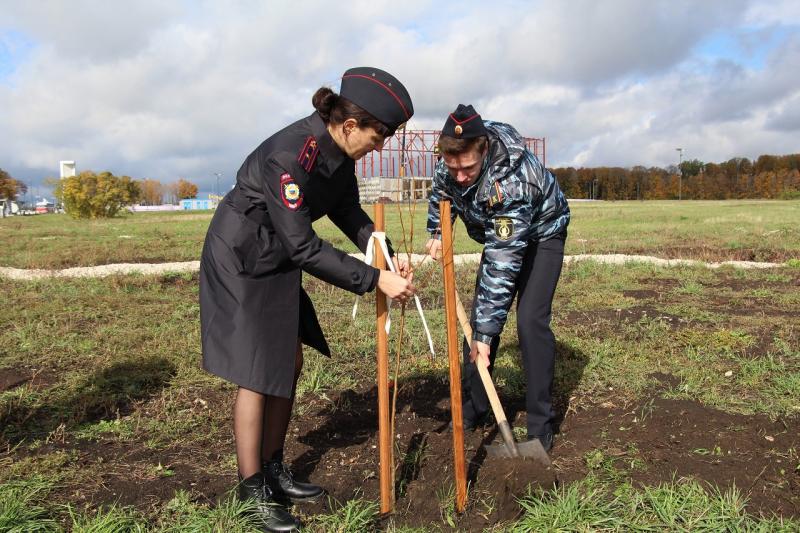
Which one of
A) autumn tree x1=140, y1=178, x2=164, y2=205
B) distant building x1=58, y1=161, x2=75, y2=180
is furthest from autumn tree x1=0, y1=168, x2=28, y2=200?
distant building x1=58, y1=161, x2=75, y2=180

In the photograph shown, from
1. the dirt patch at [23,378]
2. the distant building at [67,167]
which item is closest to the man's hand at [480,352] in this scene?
the dirt patch at [23,378]

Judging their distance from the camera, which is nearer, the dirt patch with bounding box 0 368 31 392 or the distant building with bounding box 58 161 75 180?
the dirt patch with bounding box 0 368 31 392

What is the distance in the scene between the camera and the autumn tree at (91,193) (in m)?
37.7

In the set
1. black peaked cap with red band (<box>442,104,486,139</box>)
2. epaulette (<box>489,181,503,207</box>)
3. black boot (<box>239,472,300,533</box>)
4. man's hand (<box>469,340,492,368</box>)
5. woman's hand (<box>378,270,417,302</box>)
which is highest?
black peaked cap with red band (<box>442,104,486,139</box>)

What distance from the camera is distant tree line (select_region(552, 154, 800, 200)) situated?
7700 centimetres

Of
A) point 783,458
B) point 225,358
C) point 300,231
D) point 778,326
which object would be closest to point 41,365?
point 225,358

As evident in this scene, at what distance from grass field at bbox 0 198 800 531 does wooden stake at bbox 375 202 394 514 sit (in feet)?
0.47

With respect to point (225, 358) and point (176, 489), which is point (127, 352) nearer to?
point (176, 489)

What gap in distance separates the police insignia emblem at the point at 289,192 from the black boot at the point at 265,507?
1129 millimetres

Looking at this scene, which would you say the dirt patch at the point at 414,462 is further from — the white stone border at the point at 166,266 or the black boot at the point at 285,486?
the white stone border at the point at 166,266

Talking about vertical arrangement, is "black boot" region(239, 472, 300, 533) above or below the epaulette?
below

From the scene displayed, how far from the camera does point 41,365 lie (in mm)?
5070

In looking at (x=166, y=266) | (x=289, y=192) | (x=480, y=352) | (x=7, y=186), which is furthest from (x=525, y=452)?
(x=7, y=186)

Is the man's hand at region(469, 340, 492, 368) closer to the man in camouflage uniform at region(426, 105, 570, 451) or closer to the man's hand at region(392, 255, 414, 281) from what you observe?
the man in camouflage uniform at region(426, 105, 570, 451)
